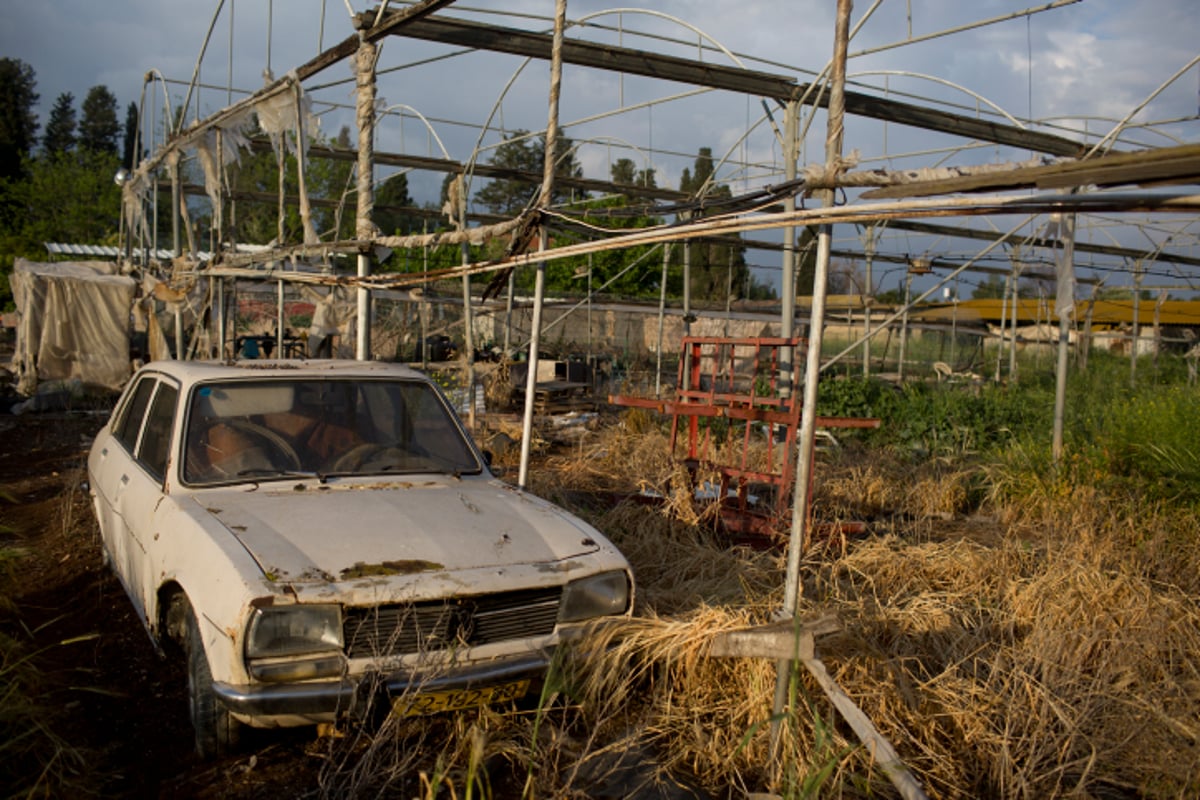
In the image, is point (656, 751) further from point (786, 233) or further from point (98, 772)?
point (786, 233)

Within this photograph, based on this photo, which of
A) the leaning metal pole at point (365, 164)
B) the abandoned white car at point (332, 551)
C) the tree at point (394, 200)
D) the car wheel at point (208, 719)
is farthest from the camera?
the tree at point (394, 200)

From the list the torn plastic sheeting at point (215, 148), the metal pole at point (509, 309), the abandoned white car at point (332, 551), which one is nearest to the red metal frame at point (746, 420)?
the metal pole at point (509, 309)

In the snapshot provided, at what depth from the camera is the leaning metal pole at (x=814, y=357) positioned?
340 cm

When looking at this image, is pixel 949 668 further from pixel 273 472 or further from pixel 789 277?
pixel 789 277

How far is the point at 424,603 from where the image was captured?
3375 millimetres

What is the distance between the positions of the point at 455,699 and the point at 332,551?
2.50 feet

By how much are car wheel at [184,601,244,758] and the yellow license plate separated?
0.69m

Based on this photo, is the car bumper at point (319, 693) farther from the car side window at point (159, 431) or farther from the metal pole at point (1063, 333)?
the metal pole at point (1063, 333)

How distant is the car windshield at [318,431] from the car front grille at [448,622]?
4.33 feet

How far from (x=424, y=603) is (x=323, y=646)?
1.27ft

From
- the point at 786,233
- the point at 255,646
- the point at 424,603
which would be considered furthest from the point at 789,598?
the point at 786,233

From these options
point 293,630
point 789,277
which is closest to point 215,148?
point 789,277

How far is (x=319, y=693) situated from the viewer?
3.15 metres

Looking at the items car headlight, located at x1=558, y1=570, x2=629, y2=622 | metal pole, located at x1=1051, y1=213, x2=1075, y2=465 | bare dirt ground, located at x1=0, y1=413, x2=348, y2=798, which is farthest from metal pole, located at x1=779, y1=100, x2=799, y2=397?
bare dirt ground, located at x1=0, y1=413, x2=348, y2=798
